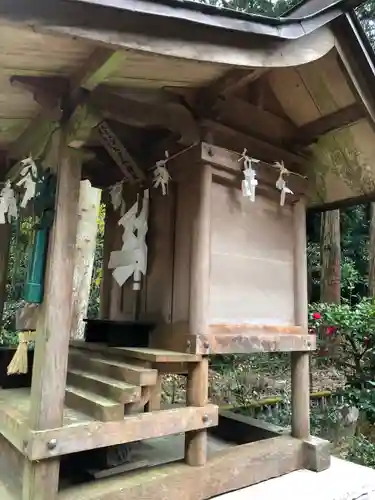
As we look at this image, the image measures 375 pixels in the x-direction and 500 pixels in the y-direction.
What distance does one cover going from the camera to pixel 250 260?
2957 millimetres

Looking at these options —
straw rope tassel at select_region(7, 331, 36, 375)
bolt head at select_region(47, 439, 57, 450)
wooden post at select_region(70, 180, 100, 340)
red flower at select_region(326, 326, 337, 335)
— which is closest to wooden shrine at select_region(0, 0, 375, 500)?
bolt head at select_region(47, 439, 57, 450)

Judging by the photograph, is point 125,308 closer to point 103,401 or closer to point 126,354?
point 126,354

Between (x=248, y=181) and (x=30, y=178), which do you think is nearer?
(x=30, y=178)

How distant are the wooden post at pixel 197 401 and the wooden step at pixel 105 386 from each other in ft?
1.33

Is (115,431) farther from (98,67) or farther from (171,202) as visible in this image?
(98,67)

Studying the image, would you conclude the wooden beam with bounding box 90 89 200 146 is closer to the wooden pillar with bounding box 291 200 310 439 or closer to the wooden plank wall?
the wooden plank wall

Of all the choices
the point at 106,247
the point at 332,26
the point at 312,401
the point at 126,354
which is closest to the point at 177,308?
the point at 126,354

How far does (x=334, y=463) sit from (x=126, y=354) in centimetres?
181

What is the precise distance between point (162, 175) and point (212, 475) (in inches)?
73.5

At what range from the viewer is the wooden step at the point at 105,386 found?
7.14 ft

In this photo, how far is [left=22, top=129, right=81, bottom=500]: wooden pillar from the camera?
78.0 inches

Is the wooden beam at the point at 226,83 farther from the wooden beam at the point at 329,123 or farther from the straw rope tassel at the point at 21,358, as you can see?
the straw rope tassel at the point at 21,358

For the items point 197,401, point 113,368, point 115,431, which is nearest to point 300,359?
point 197,401

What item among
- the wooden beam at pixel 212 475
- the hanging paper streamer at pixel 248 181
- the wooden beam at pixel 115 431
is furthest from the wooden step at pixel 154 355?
the hanging paper streamer at pixel 248 181
